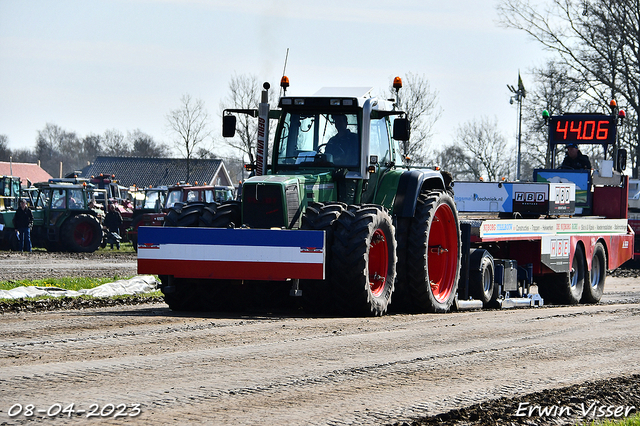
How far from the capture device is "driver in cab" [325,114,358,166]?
11070mm

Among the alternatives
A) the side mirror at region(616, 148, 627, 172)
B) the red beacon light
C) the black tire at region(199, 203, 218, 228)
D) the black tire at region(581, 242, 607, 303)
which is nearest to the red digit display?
the side mirror at region(616, 148, 627, 172)

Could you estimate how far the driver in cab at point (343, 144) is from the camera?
11.1 meters

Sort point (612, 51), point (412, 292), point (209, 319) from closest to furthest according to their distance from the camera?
point (209, 319) < point (412, 292) < point (612, 51)

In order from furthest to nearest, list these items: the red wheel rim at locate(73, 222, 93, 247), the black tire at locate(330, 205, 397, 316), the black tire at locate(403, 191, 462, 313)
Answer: the red wheel rim at locate(73, 222, 93, 247)
the black tire at locate(403, 191, 462, 313)
the black tire at locate(330, 205, 397, 316)

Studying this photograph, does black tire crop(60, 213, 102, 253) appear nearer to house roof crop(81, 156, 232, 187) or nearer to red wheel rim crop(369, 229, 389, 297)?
red wheel rim crop(369, 229, 389, 297)

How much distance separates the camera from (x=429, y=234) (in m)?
12.1

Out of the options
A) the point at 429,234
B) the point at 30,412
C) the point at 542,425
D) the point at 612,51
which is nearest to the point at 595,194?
the point at 429,234

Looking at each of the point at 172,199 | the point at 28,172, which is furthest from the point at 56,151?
the point at 172,199

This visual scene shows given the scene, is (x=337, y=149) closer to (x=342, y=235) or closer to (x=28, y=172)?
(x=342, y=235)

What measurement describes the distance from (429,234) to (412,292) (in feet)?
3.77

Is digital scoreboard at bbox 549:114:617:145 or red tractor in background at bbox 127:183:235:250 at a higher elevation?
digital scoreboard at bbox 549:114:617:145

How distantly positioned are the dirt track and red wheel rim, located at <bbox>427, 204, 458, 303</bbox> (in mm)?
1970

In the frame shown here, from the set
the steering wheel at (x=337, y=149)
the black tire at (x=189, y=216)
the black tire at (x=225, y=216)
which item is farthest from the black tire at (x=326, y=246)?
the black tire at (x=189, y=216)

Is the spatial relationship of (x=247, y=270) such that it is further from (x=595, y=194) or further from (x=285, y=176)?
(x=595, y=194)
